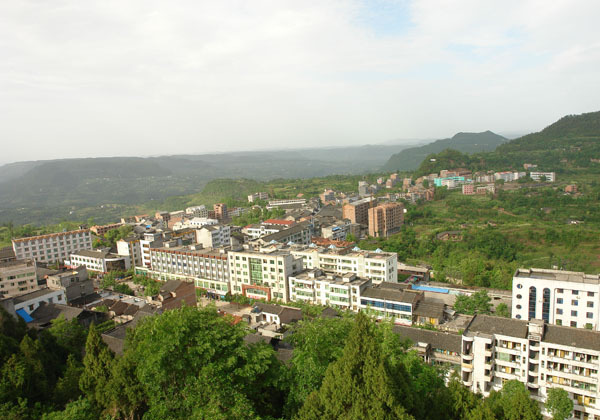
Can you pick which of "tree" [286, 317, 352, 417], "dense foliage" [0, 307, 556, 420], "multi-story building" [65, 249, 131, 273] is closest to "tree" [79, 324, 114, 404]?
"dense foliage" [0, 307, 556, 420]

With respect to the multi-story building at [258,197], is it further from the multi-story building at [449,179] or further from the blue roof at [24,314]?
the blue roof at [24,314]

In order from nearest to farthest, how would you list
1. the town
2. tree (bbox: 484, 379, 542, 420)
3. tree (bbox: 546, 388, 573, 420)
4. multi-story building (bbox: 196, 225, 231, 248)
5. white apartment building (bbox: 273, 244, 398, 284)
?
tree (bbox: 484, 379, 542, 420), tree (bbox: 546, 388, 573, 420), the town, white apartment building (bbox: 273, 244, 398, 284), multi-story building (bbox: 196, 225, 231, 248)

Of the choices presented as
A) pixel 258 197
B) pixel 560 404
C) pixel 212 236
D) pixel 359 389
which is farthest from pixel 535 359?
pixel 258 197

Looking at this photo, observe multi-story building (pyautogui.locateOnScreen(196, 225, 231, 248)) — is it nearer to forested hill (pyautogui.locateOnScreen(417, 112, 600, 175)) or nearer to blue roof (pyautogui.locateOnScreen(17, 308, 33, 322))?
blue roof (pyautogui.locateOnScreen(17, 308, 33, 322))

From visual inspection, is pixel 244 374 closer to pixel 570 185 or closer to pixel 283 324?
pixel 283 324

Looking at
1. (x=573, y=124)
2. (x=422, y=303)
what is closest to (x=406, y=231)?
(x=422, y=303)

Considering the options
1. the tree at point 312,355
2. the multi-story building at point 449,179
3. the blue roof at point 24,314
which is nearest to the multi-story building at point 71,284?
the blue roof at point 24,314
